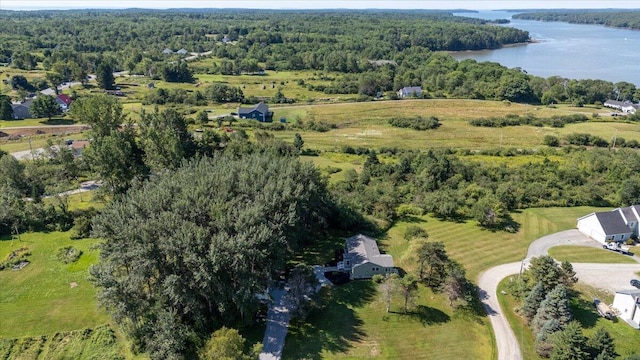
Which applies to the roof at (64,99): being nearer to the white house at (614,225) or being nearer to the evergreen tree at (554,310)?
the evergreen tree at (554,310)

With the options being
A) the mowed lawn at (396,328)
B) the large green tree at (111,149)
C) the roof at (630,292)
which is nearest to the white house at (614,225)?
the mowed lawn at (396,328)

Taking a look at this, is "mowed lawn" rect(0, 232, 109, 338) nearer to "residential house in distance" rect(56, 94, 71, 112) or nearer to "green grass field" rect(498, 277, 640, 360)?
"green grass field" rect(498, 277, 640, 360)

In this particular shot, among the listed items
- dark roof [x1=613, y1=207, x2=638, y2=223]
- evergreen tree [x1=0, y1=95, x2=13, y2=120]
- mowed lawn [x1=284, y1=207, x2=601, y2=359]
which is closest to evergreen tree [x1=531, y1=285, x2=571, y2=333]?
mowed lawn [x1=284, y1=207, x2=601, y2=359]

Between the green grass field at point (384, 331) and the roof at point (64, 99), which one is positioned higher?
the roof at point (64, 99)

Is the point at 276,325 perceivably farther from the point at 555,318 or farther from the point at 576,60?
the point at 576,60

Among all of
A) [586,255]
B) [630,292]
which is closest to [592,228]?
[586,255]

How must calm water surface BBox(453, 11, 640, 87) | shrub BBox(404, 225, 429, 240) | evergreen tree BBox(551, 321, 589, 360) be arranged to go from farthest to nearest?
calm water surface BBox(453, 11, 640, 87) < shrub BBox(404, 225, 429, 240) < evergreen tree BBox(551, 321, 589, 360)

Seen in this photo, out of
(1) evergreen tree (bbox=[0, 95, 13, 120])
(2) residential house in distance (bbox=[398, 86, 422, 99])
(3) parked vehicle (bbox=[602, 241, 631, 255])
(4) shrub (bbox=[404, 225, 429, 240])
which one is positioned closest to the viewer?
(3) parked vehicle (bbox=[602, 241, 631, 255])
